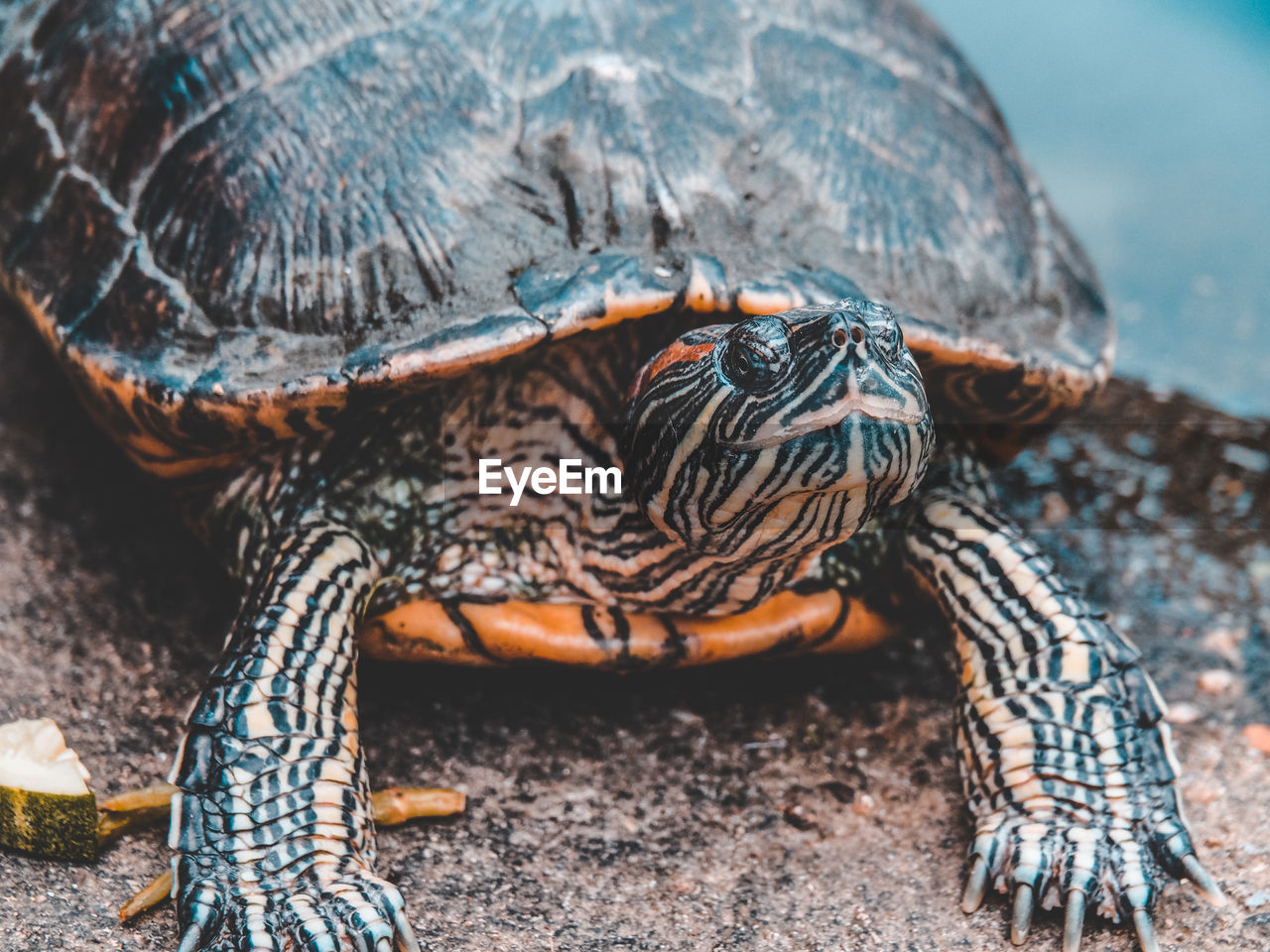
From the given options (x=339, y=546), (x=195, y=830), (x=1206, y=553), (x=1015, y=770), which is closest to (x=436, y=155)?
(x=339, y=546)

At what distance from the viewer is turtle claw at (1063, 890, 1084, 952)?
2340 mm

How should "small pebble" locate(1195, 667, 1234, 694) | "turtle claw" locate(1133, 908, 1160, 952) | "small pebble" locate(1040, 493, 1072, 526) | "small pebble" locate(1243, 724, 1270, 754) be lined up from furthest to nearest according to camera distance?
"small pebble" locate(1040, 493, 1072, 526), "small pebble" locate(1195, 667, 1234, 694), "small pebble" locate(1243, 724, 1270, 754), "turtle claw" locate(1133, 908, 1160, 952)

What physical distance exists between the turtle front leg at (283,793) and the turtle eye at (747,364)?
3.62 feet

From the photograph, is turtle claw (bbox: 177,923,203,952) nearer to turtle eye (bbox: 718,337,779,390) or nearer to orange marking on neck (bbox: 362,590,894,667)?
orange marking on neck (bbox: 362,590,894,667)

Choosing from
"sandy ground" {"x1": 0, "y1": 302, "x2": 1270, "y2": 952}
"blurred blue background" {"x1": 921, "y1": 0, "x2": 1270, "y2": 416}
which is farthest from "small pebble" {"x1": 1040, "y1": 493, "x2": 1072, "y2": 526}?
"blurred blue background" {"x1": 921, "y1": 0, "x2": 1270, "y2": 416}

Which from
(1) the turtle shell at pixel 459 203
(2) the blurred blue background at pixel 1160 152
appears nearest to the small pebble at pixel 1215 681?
(1) the turtle shell at pixel 459 203

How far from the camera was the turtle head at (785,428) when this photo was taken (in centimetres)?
211

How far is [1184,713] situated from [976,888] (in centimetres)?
119

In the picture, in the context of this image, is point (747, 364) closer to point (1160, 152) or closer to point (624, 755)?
point (624, 755)

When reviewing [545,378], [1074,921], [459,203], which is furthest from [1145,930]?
[459,203]

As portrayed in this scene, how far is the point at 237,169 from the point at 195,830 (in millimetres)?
1671

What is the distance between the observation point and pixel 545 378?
292 centimetres

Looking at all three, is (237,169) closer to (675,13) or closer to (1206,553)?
(675,13)

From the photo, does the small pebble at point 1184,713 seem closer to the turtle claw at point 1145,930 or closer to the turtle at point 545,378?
the turtle at point 545,378
